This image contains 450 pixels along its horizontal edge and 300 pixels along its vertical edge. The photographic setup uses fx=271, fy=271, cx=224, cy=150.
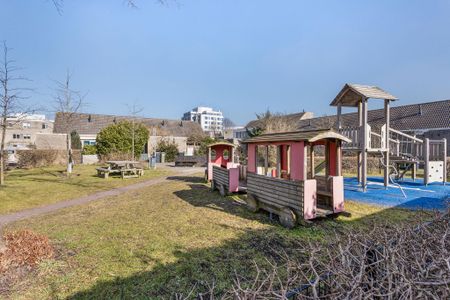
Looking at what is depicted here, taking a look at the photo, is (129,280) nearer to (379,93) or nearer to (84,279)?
(84,279)

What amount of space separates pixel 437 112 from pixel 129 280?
3019cm

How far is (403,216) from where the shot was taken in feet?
23.5

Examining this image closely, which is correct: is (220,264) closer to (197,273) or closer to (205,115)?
(197,273)

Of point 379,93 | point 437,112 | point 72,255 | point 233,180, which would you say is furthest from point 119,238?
point 437,112

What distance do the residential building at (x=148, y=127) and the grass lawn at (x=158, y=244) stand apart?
2747 cm

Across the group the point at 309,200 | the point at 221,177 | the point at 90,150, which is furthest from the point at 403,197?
the point at 90,150

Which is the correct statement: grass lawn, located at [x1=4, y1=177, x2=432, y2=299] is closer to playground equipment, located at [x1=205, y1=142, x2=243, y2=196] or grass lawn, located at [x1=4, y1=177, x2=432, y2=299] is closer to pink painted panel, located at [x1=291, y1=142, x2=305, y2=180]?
playground equipment, located at [x1=205, y1=142, x2=243, y2=196]

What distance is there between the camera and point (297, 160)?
6.73m

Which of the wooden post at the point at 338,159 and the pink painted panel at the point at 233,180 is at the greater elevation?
the wooden post at the point at 338,159

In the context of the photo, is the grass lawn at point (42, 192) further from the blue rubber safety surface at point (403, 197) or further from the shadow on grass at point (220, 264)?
the blue rubber safety surface at point (403, 197)

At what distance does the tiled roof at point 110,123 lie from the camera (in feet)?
125

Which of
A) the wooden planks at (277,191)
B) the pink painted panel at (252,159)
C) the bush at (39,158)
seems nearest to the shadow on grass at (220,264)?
the wooden planks at (277,191)

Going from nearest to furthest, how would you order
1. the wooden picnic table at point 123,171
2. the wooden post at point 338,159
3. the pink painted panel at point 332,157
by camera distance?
1. the wooden post at point 338,159
2. the pink painted panel at point 332,157
3. the wooden picnic table at point 123,171

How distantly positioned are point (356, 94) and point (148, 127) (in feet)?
112
